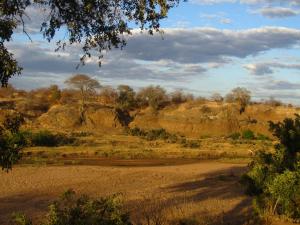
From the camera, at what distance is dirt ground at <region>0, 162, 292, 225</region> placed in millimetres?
16562

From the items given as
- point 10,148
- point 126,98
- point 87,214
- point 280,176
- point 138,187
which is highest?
point 126,98

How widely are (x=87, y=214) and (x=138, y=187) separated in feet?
46.9

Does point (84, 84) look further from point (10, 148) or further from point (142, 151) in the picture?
point (10, 148)

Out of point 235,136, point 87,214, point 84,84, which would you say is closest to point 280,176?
point 87,214

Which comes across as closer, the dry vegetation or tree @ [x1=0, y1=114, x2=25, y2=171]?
tree @ [x1=0, y1=114, x2=25, y2=171]

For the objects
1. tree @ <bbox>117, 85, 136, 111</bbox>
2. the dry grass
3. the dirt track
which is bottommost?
the dry grass

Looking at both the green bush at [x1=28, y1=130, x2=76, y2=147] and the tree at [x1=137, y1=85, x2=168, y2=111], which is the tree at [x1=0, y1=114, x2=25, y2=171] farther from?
the tree at [x1=137, y1=85, x2=168, y2=111]

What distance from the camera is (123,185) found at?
22.3 meters

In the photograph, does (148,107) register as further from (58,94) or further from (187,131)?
(58,94)

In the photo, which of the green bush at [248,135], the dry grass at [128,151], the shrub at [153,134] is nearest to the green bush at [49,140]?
the dry grass at [128,151]

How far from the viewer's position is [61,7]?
25.4 feet

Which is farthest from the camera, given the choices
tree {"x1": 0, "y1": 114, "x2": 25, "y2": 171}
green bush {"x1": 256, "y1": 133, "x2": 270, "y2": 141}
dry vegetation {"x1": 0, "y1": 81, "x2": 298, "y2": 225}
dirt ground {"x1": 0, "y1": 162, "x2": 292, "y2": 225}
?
green bush {"x1": 256, "y1": 133, "x2": 270, "y2": 141}

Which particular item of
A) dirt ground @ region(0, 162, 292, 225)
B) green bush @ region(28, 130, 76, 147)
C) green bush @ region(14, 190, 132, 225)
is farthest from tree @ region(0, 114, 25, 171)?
green bush @ region(28, 130, 76, 147)

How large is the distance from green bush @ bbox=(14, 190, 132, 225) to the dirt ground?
21.7 feet
